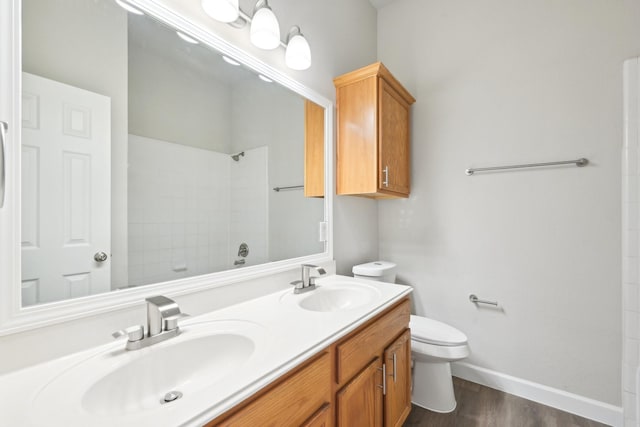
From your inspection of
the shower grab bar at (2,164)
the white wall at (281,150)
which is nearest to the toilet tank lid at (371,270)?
the white wall at (281,150)

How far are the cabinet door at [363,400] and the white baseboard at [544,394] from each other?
1.11 m

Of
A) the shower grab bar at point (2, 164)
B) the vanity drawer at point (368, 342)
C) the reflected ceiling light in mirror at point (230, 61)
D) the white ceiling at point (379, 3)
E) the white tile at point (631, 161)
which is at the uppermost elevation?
the white ceiling at point (379, 3)

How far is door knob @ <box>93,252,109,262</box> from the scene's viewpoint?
838 millimetres

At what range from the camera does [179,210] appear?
3.42ft

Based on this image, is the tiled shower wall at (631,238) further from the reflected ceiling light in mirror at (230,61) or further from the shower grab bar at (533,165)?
the reflected ceiling light in mirror at (230,61)

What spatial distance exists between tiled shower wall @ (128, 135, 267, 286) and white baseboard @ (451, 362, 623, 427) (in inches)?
68.5

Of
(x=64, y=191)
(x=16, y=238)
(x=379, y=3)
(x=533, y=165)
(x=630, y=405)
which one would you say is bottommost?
(x=630, y=405)

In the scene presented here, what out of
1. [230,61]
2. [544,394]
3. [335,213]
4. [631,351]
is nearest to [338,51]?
[230,61]

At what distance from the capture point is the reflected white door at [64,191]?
0.72 m

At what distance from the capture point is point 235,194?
4.06 ft

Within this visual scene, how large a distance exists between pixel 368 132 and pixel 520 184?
101 centimetres

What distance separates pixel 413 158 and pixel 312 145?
901 mm

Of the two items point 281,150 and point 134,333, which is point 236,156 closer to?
point 281,150

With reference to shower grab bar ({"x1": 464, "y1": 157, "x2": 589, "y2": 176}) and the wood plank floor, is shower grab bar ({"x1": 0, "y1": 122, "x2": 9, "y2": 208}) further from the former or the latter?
shower grab bar ({"x1": 464, "y1": 157, "x2": 589, "y2": 176})
